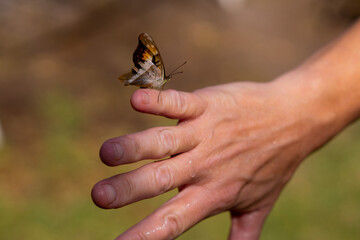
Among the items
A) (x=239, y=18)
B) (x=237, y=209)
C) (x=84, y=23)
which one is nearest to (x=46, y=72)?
(x=84, y=23)

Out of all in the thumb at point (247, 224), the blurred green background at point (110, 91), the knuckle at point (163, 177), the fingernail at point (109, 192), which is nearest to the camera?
the fingernail at point (109, 192)

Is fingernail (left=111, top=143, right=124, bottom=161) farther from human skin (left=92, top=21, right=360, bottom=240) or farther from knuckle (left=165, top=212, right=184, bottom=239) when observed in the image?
knuckle (left=165, top=212, right=184, bottom=239)

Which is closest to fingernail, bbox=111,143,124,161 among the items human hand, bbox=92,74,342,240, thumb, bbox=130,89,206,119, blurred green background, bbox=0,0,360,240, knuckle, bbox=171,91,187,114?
human hand, bbox=92,74,342,240

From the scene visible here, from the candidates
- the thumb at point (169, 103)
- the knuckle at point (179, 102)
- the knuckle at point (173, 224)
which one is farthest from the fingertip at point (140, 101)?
the knuckle at point (173, 224)

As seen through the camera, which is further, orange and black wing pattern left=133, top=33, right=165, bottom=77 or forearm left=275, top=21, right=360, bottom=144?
forearm left=275, top=21, right=360, bottom=144

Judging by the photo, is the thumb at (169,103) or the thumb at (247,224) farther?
the thumb at (247,224)

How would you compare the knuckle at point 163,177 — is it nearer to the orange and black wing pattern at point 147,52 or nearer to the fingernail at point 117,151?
the fingernail at point 117,151

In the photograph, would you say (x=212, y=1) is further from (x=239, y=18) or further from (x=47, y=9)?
(x=47, y=9)
